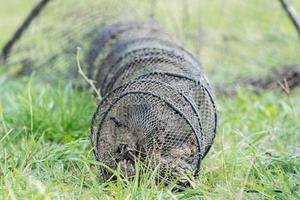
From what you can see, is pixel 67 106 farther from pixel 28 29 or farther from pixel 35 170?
pixel 28 29

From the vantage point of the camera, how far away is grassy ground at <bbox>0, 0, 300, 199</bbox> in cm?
325

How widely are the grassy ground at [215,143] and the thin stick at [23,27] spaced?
348 mm

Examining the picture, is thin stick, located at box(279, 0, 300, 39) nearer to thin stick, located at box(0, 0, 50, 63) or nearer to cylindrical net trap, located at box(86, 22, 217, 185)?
cylindrical net trap, located at box(86, 22, 217, 185)

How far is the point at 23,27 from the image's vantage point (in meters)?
6.39

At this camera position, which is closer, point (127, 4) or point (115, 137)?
Result: point (115, 137)

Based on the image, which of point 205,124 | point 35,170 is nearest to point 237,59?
point 205,124

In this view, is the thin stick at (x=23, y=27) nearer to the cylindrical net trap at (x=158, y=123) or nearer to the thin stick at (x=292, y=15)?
the thin stick at (x=292, y=15)

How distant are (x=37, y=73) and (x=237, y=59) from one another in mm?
2145

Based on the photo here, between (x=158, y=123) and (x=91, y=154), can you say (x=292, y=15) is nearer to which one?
(x=158, y=123)

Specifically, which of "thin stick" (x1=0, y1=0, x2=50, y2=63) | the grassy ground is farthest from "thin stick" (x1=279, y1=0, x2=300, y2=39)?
"thin stick" (x1=0, y1=0, x2=50, y2=63)

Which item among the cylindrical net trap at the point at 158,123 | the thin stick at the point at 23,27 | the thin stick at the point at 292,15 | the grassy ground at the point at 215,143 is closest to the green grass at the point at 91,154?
the grassy ground at the point at 215,143

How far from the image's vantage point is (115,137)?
3676 mm

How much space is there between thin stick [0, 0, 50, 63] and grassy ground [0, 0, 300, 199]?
348mm

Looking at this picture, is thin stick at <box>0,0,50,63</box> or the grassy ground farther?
thin stick at <box>0,0,50,63</box>
